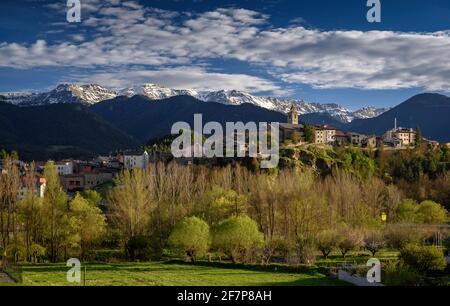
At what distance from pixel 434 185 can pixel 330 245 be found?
35.6 metres

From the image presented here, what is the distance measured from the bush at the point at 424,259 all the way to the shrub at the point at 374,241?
14.1 metres

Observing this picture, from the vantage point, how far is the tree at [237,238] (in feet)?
107

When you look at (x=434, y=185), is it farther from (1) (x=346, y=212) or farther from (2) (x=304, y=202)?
(2) (x=304, y=202)

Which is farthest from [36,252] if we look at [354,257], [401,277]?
[401,277]

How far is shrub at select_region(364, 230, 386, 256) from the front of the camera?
40.0 metres

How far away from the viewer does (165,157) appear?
80.3m

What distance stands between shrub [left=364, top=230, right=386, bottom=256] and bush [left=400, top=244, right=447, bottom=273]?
46.4 ft

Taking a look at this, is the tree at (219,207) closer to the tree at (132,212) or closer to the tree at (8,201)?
the tree at (132,212)

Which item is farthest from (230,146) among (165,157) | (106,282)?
(106,282)

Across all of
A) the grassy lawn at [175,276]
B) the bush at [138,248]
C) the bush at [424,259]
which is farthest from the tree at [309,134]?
the bush at [424,259]

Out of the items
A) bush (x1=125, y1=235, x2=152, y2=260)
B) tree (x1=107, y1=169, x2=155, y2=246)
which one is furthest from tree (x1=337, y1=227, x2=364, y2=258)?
tree (x1=107, y1=169, x2=155, y2=246)

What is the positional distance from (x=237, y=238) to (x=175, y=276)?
7939 millimetres

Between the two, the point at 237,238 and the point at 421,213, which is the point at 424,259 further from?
the point at 421,213

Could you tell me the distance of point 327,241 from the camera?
36469 millimetres
